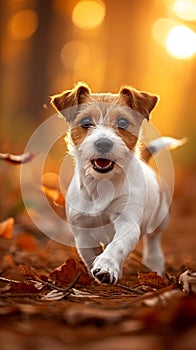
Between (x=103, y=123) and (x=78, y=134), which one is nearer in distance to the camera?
(x=103, y=123)

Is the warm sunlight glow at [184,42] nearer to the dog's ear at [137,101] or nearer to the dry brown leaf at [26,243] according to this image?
the dry brown leaf at [26,243]

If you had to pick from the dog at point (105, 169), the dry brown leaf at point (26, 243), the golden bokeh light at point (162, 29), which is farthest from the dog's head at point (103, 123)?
the golden bokeh light at point (162, 29)

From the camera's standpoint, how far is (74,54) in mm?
Answer: 26188

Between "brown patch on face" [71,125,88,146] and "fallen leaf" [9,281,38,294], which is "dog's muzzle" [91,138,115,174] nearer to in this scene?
"brown patch on face" [71,125,88,146]

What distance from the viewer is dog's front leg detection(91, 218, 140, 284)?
135 inches

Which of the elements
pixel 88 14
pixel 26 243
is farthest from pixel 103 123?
pixel 88 14

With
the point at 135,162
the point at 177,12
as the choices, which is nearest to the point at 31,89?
the point at 177,12

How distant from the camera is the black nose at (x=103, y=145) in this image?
3.87 m

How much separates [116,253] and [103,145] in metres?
0.72

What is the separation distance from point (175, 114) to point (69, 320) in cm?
2955

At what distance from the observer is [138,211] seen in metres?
4.15

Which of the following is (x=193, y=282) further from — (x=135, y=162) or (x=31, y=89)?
(x=31, y=89)

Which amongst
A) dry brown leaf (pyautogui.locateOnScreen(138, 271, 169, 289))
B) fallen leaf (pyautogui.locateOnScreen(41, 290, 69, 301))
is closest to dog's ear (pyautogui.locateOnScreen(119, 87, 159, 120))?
dry brown leaf (pyautogui.locateOnScreen(138, 271, 169, 289))

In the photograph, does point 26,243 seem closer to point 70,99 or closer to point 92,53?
point 70,99
